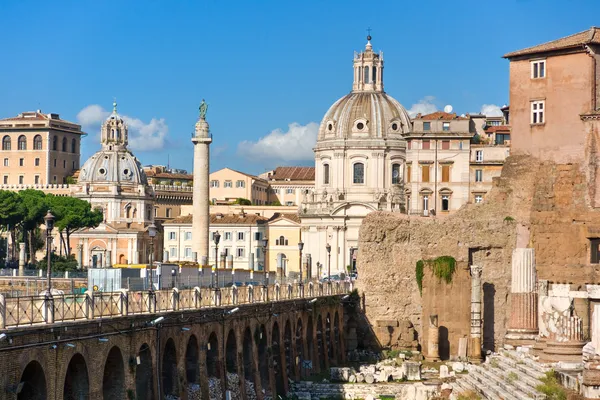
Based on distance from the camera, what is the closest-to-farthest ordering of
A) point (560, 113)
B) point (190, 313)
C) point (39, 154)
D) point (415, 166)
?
1. point (190, 313)
2. point (560, 113)
3. point (415, 166)
4. point (39, 154)

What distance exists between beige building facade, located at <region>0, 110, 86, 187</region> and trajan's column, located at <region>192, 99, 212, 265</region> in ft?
204

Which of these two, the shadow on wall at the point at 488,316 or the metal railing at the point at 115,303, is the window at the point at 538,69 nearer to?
the shadow on wall at the point at 488,316

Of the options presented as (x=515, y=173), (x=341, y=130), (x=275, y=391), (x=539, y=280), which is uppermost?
(x=341, y=130)

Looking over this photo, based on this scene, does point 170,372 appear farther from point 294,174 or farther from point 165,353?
point 294,174

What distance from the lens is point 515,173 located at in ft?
206

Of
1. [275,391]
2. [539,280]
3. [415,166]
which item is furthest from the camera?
[415,166]

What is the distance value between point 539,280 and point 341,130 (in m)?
71.5

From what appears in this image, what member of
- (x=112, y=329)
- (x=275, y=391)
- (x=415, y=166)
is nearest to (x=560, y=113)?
(x=275, y=391)

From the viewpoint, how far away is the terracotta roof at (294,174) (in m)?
178

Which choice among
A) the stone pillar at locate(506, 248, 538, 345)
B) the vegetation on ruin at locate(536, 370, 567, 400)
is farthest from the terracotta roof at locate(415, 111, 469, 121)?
the vegetation on ruin at locate(536, 370, 567, 400)

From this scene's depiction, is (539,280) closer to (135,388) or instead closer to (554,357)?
(554,357)

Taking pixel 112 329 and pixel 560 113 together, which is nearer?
pixel 112 329

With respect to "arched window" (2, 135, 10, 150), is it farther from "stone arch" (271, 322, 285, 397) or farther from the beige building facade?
"stone arch" (271, 322, 285, 397)

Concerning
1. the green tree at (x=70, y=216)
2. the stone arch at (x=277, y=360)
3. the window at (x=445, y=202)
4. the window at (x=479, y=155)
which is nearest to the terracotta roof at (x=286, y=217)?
the green tree at (x=70, y=216)
